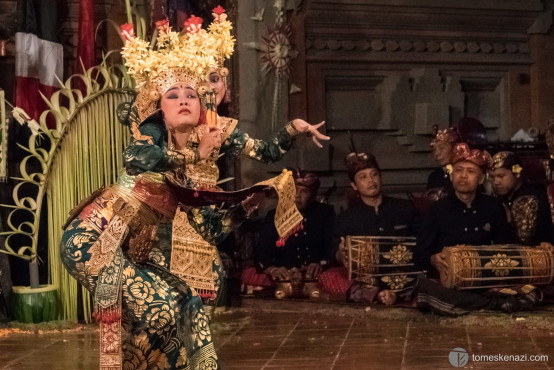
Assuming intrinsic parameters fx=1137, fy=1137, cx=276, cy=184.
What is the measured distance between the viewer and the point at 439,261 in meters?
8.45

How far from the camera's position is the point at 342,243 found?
29.7 ft

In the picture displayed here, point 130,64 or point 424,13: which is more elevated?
point 424,13

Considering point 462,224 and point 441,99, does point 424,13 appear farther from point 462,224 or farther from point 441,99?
point 462,224

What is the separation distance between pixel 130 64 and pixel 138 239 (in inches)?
39.8

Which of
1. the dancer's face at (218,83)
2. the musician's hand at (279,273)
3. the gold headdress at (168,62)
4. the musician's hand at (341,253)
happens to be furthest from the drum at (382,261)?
the gold headdress at (168,62)

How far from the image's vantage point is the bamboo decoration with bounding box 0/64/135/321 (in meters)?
8.61

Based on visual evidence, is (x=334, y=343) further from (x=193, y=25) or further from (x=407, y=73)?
(x=407, y=73)

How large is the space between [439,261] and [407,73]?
2.57 m

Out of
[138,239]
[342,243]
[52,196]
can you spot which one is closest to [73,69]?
[52,196]

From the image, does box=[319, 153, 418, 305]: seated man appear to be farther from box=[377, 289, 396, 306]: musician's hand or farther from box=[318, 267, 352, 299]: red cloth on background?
box=[377, 289, 396, 306]: musician's hand

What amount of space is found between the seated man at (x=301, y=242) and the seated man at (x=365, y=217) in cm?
33

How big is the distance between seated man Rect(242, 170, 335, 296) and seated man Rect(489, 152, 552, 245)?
145cm

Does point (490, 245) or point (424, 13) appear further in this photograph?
point (424, 13)

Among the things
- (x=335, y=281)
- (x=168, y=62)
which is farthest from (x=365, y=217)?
(x=168, y=62)
